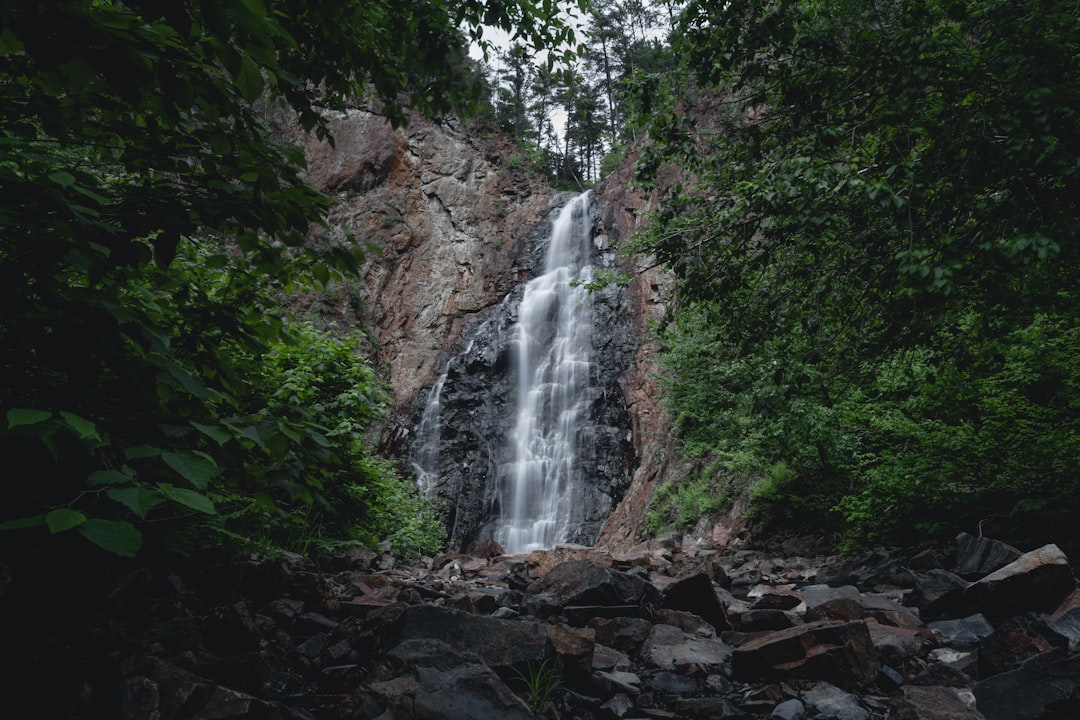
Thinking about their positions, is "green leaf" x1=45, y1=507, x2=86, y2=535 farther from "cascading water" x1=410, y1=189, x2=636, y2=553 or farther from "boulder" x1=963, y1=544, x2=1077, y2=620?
"cascading water" x1=410, y1=189, x2=636, y2=553

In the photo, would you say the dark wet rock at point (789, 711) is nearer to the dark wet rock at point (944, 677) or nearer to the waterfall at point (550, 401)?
the dark wet rock at point (944, 677)

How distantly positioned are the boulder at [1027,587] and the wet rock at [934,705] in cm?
146

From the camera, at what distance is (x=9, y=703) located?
2.04 meters

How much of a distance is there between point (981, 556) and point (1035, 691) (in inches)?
125

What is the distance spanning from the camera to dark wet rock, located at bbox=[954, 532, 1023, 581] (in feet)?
16.3

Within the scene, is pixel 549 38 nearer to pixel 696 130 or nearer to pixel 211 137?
pixel 696 130

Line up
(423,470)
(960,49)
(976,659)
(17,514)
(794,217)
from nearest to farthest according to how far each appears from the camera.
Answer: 1. (17,514)
2. (976,659)
3. (794,217)
4. (960,49)
5. (423,470)

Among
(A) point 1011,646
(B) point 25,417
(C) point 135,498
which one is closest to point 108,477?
(C) point 135,498

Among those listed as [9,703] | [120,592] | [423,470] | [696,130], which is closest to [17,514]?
[9,703]

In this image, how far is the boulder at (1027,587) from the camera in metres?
3.83

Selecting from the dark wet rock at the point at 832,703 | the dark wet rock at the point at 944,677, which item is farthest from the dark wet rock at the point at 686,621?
the dark wet rock at the point at 944,677

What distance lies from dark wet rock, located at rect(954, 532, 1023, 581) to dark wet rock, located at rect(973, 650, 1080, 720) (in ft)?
8.71

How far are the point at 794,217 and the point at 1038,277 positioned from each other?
183cm

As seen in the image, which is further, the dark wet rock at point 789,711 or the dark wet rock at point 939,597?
the dark wet rock at point 939,597
